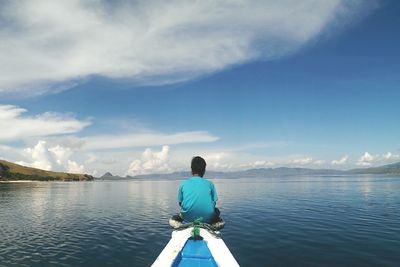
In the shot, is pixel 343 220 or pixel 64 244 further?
pixel 343 220

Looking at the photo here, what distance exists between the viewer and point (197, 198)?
12.5 metres

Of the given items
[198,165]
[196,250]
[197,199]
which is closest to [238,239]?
[198,165]

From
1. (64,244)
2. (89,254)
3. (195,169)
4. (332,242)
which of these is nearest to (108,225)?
(64,244)

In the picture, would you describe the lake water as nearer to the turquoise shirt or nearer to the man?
the man

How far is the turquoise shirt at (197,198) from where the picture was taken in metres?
12.5

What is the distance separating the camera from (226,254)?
1026cm

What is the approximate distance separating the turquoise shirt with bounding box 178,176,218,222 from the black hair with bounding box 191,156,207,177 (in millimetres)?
821

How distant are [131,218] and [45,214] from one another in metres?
15.4

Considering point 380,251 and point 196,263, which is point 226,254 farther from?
point 380,251

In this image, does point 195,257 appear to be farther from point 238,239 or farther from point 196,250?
point 238,239

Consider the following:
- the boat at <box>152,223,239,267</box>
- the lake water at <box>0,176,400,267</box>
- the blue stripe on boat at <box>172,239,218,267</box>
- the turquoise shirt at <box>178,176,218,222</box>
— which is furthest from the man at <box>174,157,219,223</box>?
the lake water at <box>0,176,400,267</box>

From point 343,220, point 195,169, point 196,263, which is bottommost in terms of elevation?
point 343,220

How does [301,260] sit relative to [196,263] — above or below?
below

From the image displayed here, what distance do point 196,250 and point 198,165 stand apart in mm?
3862
